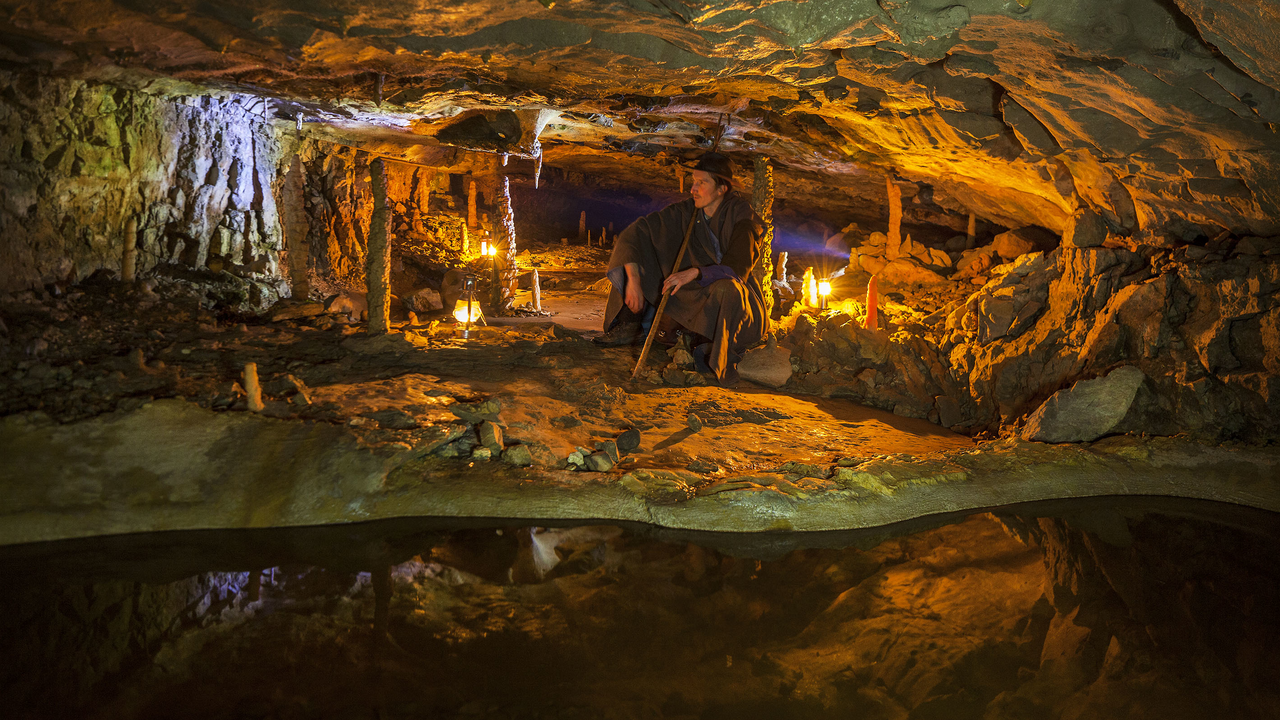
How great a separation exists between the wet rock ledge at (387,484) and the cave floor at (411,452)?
0.03ft

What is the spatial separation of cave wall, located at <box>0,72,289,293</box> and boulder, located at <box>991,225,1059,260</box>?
9.29 m

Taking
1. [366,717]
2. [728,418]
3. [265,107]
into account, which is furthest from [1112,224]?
[265,107]

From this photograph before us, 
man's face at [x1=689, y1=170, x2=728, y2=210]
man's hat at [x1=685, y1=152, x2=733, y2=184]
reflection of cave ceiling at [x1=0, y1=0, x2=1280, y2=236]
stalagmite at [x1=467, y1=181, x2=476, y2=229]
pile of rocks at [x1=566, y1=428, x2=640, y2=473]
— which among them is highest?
reflection of cave ceiling at [x1=0, y1=0, x2=1280, y2=236]

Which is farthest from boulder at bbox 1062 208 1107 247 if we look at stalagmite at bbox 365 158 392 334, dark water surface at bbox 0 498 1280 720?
stalagmite at bbox 365 158 392 334

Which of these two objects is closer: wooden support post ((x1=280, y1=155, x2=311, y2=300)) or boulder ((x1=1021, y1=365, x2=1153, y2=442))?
boulder ((x1=1021, y1=365, x2=1153, y2=442))

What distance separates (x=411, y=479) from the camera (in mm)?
4008

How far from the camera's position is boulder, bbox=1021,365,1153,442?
5090mm

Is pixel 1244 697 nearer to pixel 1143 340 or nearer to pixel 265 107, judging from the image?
pixel 1143 340

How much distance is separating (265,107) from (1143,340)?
27.7 feet

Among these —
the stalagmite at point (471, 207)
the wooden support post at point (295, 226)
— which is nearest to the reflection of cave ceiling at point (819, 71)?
the wooden support post at point (295, 226)

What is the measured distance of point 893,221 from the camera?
10586mm

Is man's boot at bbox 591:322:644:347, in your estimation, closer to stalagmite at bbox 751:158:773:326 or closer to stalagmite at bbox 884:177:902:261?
stalagmite at bbox 751:158:773:326

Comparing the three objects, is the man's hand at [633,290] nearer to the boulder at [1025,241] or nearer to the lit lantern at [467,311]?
the lit lantern at [467,311]

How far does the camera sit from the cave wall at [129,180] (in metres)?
5.41
